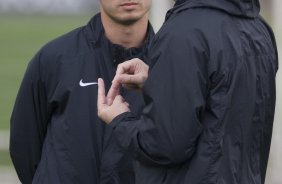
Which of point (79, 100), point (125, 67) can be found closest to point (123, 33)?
point (79, 100)

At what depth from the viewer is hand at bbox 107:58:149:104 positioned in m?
3.44

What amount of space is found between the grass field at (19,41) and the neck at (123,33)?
26.0 ft

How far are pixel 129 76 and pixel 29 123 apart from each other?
1.00 meters

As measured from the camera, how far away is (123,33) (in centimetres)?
424

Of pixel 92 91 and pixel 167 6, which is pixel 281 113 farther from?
pixel 92 91

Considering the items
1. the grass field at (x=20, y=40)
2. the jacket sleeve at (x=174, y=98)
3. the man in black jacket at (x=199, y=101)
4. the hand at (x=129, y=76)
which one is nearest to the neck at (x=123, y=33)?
the hand at (x=129, y=76)

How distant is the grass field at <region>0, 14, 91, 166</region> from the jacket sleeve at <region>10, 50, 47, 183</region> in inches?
301

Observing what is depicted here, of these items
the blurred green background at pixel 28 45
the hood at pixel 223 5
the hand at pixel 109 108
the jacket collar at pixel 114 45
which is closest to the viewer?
the hood at pixel 223 5

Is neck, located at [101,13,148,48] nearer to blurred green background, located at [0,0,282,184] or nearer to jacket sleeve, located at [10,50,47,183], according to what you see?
jacket sleeve, located at [10,50,47,183]

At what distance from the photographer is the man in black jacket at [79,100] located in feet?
13.3

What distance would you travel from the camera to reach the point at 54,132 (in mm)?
4121

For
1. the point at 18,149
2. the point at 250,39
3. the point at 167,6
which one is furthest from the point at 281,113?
the point at 250,39

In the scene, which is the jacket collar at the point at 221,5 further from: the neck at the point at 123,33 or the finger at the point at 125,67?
the neck at the point at 123,33

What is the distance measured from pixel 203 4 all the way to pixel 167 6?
11.6 ft
